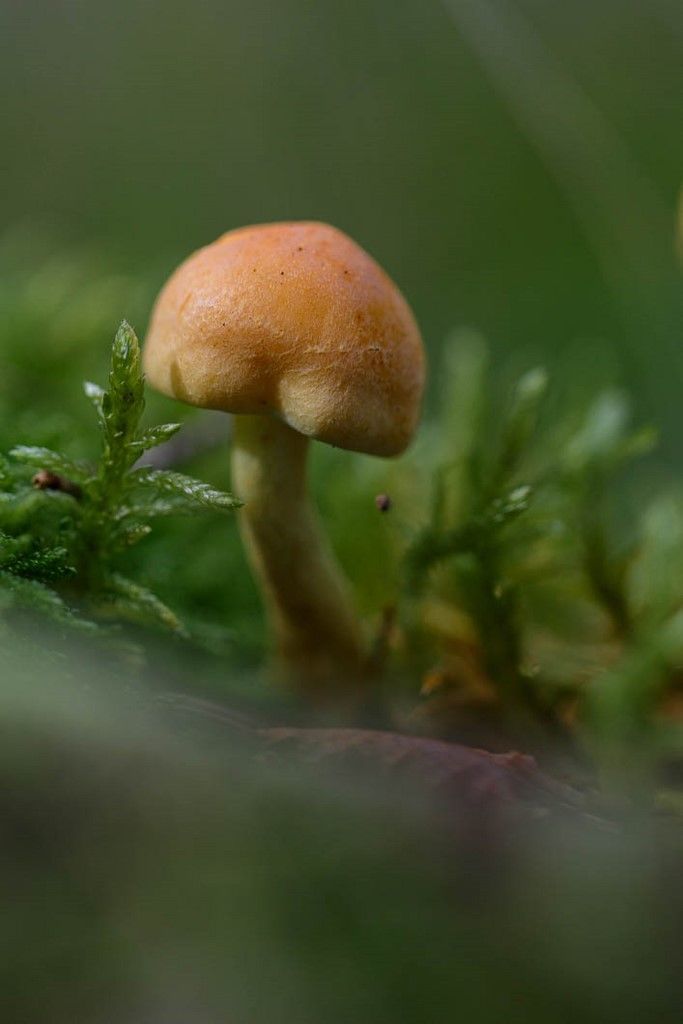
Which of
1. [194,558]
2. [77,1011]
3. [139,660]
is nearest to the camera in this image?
[77,1011]

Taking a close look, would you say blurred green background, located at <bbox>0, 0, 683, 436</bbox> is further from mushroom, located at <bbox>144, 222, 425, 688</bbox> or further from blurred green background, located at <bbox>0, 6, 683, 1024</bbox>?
mushroom, located at <bbox>144, 222, 425, 688</bbox>

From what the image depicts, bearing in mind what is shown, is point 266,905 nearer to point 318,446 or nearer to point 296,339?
point 296,339

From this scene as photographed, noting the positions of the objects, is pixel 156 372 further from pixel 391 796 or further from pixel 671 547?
pixel 671 547

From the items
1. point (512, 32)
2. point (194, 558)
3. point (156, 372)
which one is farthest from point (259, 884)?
point (512, 32)

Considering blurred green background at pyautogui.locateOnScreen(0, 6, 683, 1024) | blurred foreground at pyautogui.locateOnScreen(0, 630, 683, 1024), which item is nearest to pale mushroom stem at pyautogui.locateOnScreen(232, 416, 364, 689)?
blurred green background at pyautogui.locateOnScreen(0, 6, 683, 1024)

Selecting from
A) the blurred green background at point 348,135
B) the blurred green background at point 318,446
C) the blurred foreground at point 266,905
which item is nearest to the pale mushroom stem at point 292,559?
the blurred green background at point 318,446

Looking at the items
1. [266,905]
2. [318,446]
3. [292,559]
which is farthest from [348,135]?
[266,905]
